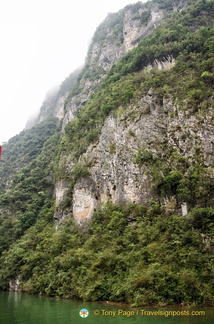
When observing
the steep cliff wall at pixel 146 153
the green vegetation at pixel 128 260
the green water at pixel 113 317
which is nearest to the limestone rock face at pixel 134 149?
the steep cliff wall at pixel 146 153

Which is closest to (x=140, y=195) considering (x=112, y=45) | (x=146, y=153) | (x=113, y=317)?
(x=146, y=153)

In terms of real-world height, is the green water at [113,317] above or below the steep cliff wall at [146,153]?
below

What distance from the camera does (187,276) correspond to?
12.0 meters

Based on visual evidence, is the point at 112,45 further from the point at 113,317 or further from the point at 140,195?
the point at 113,317

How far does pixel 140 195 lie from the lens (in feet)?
62.7

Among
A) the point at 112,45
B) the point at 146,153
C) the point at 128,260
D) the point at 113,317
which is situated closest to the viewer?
the point at 113,317

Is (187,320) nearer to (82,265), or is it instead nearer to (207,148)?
(82,265)

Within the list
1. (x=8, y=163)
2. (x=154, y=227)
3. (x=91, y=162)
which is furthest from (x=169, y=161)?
(x=8, y=163)

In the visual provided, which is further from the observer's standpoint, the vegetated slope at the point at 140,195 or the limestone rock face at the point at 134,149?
the limestone rock face at the point at 134,149

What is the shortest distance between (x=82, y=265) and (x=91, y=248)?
1663 mm

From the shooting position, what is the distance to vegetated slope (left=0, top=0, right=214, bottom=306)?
1370 cm

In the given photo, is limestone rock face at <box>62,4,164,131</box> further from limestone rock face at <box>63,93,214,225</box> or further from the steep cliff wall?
limestone rock face at <box>63,93,214,225</box>

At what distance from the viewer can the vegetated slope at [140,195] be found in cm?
1370

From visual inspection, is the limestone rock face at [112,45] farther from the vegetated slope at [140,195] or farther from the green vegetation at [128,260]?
the green vegetation at [128,260]
